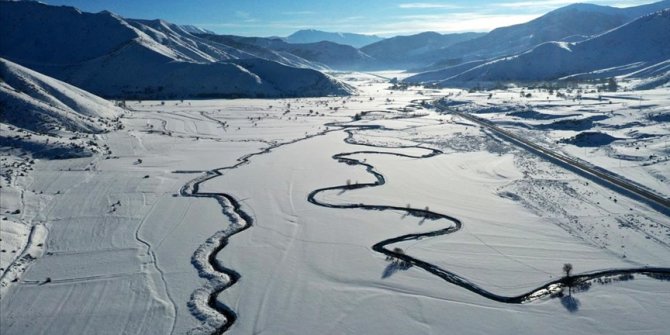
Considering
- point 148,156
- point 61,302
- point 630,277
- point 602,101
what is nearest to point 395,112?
point 602,101

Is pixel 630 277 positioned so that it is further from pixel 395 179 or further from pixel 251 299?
pixel 395 179

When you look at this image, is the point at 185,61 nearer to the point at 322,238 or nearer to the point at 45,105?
the point at 45,105

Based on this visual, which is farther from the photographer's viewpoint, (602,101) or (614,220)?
(602,101)

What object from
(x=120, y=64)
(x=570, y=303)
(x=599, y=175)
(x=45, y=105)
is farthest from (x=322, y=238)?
(x=120, y=64)

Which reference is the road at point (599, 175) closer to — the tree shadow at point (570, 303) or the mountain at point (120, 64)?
the tree shadow at point (570, 303)

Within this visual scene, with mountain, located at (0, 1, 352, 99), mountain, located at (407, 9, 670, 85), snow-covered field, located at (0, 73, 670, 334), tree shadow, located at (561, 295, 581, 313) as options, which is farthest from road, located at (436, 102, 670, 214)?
mountain, located at (407, 9, 670, 85)

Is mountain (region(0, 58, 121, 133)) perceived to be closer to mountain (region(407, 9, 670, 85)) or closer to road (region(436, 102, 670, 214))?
road (region(436, 102, 670, 214))
